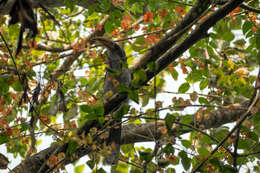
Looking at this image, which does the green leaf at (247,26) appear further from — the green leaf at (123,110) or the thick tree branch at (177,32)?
the green leaf at (123,110)

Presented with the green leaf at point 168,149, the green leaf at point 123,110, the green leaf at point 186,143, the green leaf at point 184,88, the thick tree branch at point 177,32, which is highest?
the thick tree branch at point 177,32

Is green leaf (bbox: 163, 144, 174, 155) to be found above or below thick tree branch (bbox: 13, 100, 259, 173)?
above

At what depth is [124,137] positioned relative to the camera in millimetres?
2836

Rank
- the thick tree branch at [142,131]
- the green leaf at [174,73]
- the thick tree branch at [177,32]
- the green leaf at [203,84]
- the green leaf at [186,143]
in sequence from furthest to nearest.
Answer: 1. the green leaf at [174,73]
2. the green leaf at [203,84]
3. the thick tree branch at [142,131]
4. the green leaf at [186,143]
5. the thick tree branch at [177,32]

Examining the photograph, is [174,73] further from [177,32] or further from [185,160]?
[185,160]

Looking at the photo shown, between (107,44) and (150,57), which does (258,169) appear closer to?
(150,57)

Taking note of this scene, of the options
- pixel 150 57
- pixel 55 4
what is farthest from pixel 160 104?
pixel 55 4

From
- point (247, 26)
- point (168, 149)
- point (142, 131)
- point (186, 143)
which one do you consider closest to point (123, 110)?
point (168, 149)

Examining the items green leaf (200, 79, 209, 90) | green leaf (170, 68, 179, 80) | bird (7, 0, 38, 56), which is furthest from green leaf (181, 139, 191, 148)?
bird (7, 0, 38, 56)

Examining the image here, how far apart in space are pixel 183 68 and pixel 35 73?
1591 mm

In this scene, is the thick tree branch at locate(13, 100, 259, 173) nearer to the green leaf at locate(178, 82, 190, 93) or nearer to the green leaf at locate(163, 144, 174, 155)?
the green leaf at locate(178, 82, 190, 93)

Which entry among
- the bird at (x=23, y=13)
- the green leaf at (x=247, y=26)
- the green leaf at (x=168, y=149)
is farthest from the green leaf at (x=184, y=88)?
the bird at (x=23, y=13)

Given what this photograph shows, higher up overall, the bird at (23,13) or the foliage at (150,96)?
the bird at (23,13)

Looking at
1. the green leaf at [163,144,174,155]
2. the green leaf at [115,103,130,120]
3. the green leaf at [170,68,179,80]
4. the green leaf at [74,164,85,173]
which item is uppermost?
the green leaf at [170,68,179,80]
